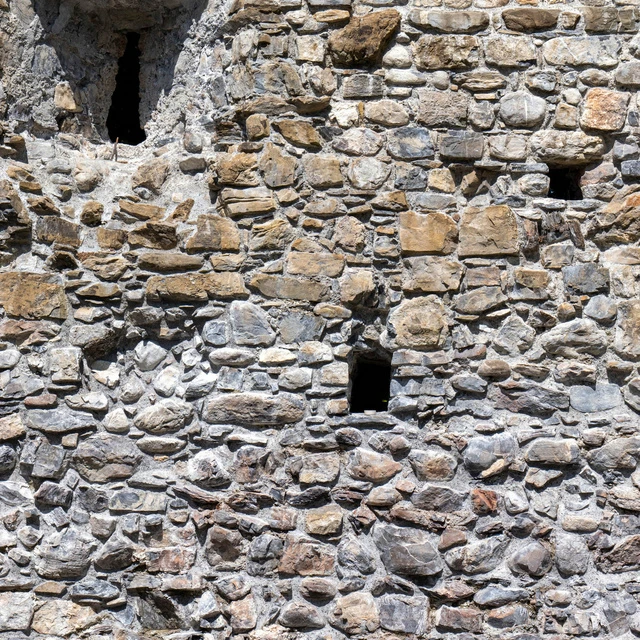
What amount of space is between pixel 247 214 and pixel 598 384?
1623 millimetres

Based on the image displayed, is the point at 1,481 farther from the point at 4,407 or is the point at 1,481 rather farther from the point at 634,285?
the point at 634,285

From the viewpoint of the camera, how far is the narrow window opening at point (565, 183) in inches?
142

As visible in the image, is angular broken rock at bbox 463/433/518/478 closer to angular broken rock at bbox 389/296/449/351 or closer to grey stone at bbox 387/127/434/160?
angular broken rock at bbox 389/296/449/351

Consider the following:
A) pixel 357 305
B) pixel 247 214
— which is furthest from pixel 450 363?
pixel 247 214

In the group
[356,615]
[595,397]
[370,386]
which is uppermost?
[595,397]

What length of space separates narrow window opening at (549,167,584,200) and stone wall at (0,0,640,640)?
0.01 metres

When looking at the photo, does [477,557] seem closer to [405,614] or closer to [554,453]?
[405,614]

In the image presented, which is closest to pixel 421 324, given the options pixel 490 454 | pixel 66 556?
pixel 490 454

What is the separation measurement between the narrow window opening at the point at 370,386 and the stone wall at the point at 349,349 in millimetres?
204

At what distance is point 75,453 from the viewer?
11.3ft

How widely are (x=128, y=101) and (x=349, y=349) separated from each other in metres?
1.76

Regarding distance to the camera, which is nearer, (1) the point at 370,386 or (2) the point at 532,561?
(2) the point at 532,561

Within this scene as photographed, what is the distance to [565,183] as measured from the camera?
3.66 metres

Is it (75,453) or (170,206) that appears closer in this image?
(75,453)
